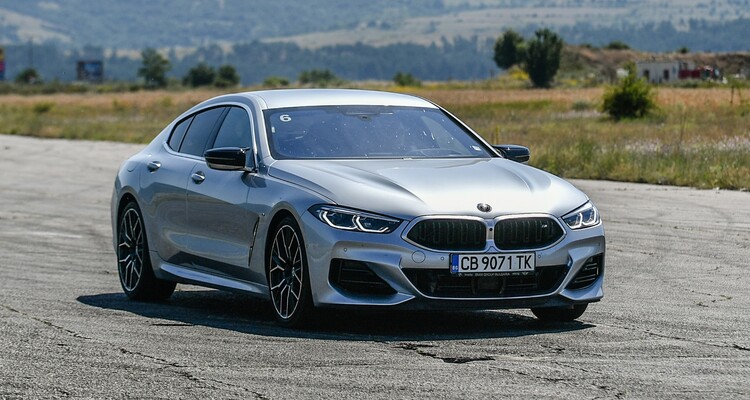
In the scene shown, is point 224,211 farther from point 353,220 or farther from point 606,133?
point 606,133

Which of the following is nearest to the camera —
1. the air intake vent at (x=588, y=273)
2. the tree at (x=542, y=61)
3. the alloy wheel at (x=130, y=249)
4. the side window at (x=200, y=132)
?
the air intake vent at (x=588, y=273)

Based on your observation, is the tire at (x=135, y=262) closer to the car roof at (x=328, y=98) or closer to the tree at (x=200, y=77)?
the car roof at (x=328, y=98)

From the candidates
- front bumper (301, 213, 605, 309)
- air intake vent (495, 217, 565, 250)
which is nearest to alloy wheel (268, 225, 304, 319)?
front bumper (301, 213, 605, 309)

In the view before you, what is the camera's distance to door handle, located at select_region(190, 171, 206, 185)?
32.3ft

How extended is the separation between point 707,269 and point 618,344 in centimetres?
450

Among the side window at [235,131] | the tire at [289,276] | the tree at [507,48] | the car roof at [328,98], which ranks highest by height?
the car roof at [328,98]

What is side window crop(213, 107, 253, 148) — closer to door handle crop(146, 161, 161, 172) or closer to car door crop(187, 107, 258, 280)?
car door crop(187, 107, 258, 280)

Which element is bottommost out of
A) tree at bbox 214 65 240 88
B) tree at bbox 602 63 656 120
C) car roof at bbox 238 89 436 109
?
tree at bbox 214 65 240 88

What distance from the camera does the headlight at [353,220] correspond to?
8.22 meters

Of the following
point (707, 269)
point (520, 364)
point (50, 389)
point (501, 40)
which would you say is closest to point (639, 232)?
point (707, 269)

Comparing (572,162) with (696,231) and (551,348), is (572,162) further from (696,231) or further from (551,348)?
(551,348)

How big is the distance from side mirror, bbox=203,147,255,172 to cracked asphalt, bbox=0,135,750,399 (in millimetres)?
960

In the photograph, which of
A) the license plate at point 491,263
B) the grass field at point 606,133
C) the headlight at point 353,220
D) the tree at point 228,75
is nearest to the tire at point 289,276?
the headlight at point 353,220

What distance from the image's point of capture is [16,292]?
11.1 metres
